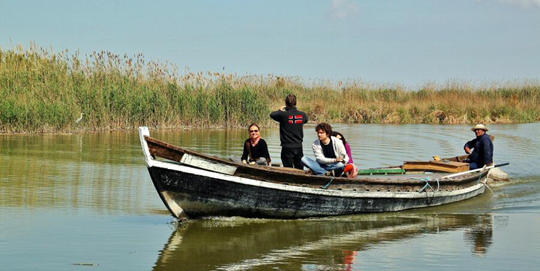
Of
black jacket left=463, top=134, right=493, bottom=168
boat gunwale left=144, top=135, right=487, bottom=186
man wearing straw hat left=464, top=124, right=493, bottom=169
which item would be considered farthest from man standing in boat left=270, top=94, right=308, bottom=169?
black jacket left=463, top=134, right=493, bottom=168

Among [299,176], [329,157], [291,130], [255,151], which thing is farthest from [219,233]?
[291,130]

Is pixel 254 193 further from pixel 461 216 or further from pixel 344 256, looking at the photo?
pixel 461 216

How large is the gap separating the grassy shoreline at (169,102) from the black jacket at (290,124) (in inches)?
560

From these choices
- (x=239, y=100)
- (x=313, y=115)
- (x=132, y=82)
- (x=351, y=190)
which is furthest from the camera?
(x=313, y=115)

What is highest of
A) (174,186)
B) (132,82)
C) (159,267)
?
(132,82)

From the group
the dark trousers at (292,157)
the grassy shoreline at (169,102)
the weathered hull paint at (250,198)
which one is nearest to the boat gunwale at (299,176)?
the weathered hull paint at (250,198)

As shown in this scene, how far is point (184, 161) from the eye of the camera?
387 inches

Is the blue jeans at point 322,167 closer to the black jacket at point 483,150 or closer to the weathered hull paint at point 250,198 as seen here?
the weathered hull paint at point 250,198

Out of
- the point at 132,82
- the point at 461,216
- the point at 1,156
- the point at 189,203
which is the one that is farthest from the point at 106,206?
the point at 132,82

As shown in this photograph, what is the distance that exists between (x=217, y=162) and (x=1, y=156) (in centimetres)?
1002

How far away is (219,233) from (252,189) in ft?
2.24

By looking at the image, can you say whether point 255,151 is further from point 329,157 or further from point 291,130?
point 329,157

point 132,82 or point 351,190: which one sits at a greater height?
point 132,82

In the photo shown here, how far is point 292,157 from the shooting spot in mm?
11891
